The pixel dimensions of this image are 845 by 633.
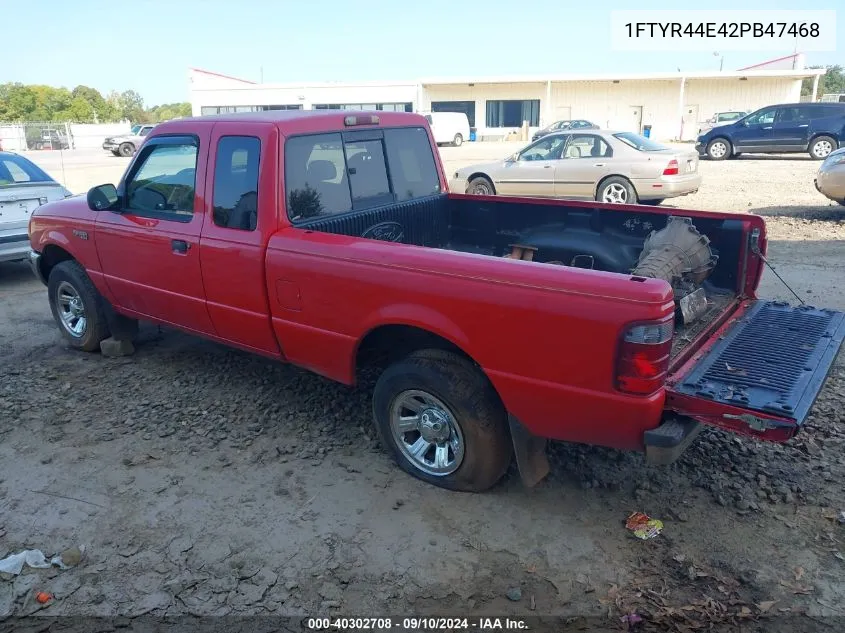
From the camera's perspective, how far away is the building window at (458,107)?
44719 mm

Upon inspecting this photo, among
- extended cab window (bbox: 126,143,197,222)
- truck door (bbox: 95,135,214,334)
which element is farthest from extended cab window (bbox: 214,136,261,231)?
extended cab window (bbox: 126,143,197,222)

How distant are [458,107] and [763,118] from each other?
25550 millimetres

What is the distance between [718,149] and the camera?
76.1ft

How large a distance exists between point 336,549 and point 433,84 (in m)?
43.2

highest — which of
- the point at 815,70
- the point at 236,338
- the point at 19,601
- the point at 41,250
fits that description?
the point at 815,70

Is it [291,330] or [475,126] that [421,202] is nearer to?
[291,330]

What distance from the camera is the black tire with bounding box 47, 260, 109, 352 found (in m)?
5.52

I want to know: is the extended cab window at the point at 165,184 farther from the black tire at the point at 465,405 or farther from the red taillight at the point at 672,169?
the red taillight at the point at 672,169

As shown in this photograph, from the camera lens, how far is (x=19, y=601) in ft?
9.93

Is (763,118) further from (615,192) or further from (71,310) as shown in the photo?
(71,310)

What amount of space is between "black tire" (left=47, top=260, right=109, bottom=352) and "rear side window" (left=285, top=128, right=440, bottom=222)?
7.95 ft

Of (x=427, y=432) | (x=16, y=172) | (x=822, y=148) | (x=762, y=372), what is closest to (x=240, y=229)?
(x=427, y=432)

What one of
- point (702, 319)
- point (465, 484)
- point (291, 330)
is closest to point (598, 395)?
point (465, 484)

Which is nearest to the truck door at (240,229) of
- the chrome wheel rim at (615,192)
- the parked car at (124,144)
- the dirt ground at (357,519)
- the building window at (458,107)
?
the dirt ground at (357,519)
